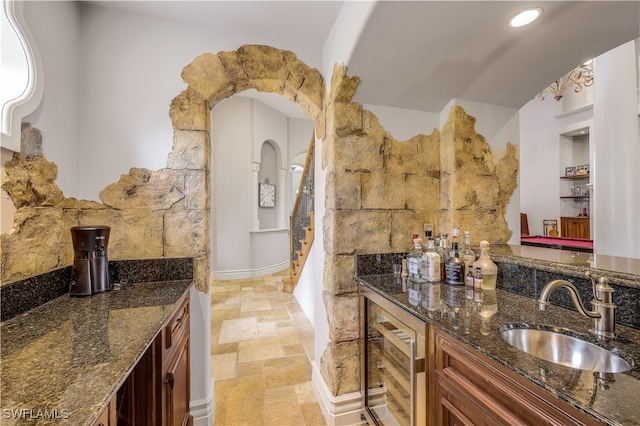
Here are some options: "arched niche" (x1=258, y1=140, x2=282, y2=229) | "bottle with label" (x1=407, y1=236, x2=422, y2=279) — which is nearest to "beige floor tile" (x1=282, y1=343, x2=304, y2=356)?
"bottle with label" (x1=407, y1=236, x2=422, y2=279)

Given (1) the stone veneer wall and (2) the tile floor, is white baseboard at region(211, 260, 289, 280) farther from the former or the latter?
(1) the stone veneer wall

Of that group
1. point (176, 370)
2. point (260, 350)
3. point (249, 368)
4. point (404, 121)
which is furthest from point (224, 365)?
point (404, 121)

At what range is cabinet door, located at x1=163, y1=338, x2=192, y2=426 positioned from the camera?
118 cm

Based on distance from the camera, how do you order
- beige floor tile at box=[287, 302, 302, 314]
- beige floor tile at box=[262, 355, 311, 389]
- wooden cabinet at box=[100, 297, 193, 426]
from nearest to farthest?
1. wooden cabinet at box=[100, 297, 193, 426]
2. beige floor tile at box=[262, 355, 311, 389]
3. beige floor tile at box=[287, 302, 302, 314]

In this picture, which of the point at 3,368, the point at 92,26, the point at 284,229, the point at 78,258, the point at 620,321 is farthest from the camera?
the point at 284,229

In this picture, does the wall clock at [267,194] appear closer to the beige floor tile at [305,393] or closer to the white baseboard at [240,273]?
the white baseboard at [240,273]

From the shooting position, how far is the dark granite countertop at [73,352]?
22.3 inches

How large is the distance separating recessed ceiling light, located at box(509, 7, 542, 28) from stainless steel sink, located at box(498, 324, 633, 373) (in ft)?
4.64

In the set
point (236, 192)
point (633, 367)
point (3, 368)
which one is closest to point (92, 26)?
point (3, 368)

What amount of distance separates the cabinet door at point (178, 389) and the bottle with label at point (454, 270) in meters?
1.50

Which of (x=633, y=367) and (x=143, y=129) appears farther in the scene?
(x=143, y=129)

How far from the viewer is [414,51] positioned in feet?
5.00

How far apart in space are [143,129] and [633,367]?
2.37m

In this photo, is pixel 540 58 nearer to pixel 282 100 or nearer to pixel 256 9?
pixel 256 9
